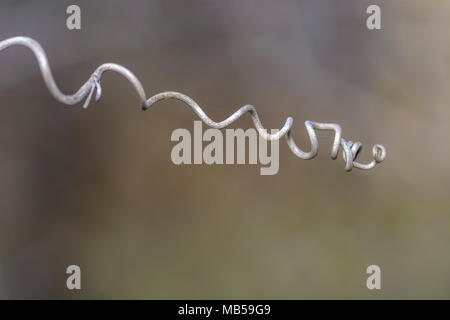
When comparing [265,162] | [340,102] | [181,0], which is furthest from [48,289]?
[340,102]

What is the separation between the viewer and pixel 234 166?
6.61ft

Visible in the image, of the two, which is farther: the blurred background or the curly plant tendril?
the blurred background

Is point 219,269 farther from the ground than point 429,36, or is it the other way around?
point 429,36

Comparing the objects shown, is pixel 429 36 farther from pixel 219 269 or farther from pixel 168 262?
pixel 168 262

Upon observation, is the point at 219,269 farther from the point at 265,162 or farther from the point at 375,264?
the point at 375,264

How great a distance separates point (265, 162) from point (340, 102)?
1.25 ft

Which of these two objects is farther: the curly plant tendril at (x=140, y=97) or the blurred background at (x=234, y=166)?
the blurred background at (x=234, y=166)

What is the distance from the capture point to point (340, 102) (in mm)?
1944

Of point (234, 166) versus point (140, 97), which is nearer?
point (140, 97)

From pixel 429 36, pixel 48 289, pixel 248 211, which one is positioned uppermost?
pixel 429 36

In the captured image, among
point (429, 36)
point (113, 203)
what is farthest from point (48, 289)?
point (429, 36)

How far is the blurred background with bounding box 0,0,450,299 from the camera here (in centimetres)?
188

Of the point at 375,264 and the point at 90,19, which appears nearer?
the point at 90,19

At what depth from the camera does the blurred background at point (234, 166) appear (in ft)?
6.15
